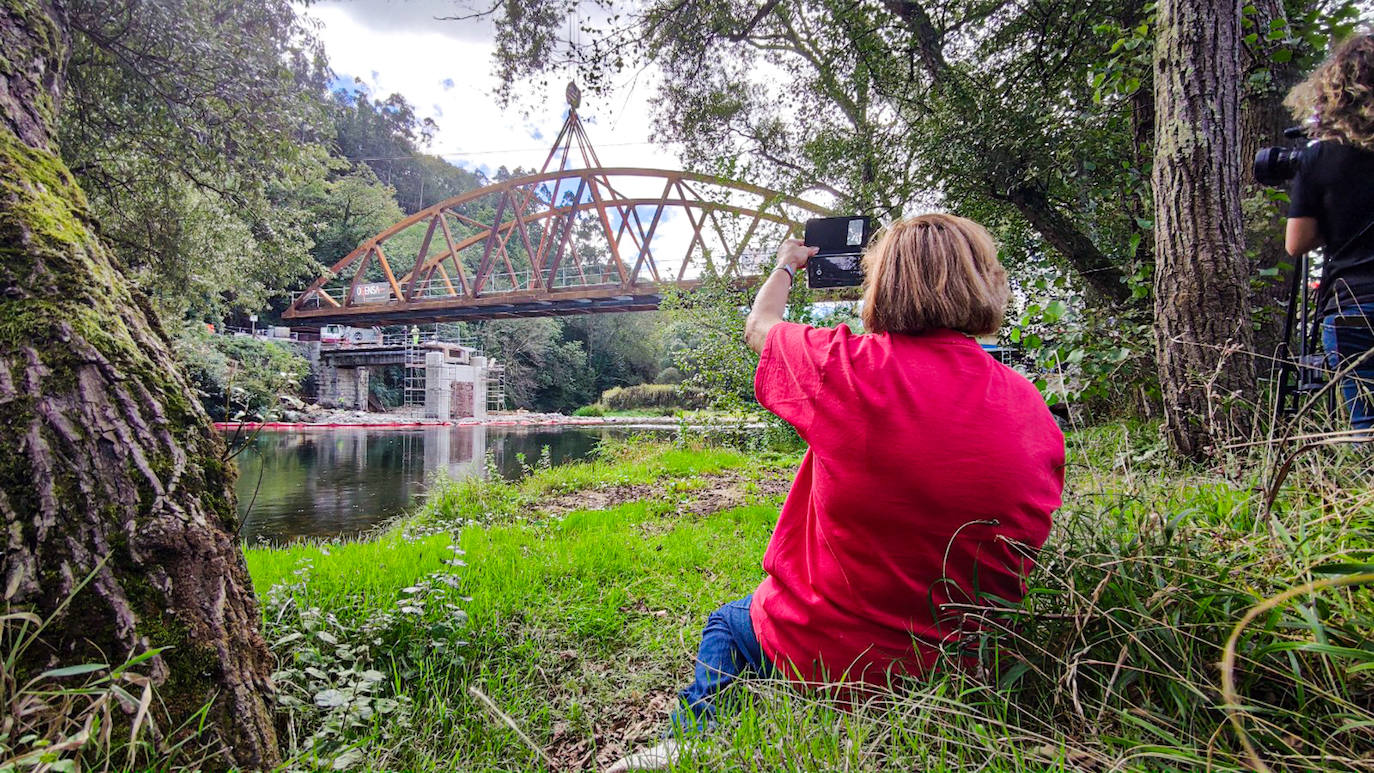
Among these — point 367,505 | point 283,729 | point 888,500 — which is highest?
point 888,500

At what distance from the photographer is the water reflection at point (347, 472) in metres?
5.25

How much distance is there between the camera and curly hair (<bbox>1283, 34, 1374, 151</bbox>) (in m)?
1.43

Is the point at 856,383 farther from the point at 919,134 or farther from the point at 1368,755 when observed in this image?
the point at 919,134

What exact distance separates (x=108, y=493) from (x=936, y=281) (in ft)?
4.60

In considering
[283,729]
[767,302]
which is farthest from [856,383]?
[283,729]

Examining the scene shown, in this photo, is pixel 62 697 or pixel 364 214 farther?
pixel 364 214

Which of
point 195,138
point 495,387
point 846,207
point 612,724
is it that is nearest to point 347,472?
point 195,138

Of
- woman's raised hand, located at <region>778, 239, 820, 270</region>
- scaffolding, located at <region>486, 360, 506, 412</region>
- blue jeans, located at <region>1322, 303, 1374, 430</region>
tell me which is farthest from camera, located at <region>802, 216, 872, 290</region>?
scaffolding, located at <region>486, 360, 506, 412</region>

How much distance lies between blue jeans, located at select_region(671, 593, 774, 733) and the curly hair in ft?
6.65

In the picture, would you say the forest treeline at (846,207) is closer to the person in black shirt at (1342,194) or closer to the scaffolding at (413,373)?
the person in black shirt at (1342,194)

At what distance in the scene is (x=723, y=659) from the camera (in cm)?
112

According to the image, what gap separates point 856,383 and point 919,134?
404 centimetres

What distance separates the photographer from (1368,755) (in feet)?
1.72

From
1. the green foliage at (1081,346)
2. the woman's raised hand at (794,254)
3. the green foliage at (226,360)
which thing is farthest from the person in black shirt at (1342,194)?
the green foliage at (226,360)
